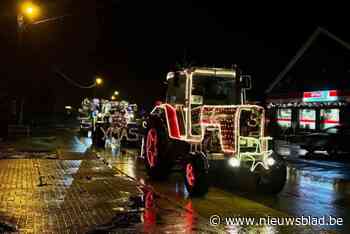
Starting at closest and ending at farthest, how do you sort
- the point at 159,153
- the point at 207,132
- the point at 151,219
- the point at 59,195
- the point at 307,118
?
the point at 151,219 < the point at 59,195 < the point at 207,132 < the point at 159,153 < the point at 307,118

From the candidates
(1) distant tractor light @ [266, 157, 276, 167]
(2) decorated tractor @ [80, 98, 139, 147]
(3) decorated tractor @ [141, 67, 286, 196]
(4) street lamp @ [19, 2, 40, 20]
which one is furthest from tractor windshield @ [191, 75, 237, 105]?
(4) street lamp @ [19, 2, 40, 20]

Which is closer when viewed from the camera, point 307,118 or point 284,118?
point 307,118

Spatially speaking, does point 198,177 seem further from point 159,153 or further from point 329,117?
point 329,117

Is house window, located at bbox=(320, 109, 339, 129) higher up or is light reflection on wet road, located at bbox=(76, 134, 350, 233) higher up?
house window, located at bbox=(320, 109, 339, 129)

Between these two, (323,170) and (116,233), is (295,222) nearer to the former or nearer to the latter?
(116,233)

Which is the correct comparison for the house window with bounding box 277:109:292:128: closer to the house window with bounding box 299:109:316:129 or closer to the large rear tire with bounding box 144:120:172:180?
the house window with bounding box 299:109:316:129

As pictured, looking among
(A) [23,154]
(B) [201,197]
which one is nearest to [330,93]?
(A) [23,154]

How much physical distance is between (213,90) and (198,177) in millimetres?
2971

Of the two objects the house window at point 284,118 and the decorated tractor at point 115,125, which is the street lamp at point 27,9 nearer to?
the decorated tractor at point 115,125

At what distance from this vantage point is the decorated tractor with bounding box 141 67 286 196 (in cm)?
1236

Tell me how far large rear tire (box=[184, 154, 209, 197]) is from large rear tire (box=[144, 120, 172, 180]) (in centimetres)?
214

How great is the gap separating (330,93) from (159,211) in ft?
89.1

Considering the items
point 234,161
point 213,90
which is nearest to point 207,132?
point 234,161

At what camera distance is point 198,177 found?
12.1 m
